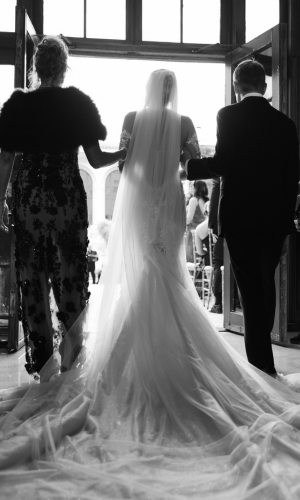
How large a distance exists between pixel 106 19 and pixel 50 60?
271 cm

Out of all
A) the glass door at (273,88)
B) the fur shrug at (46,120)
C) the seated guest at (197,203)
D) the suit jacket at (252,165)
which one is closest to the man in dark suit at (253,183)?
the suit jacket at (252,165)

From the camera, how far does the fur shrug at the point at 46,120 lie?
2629mm

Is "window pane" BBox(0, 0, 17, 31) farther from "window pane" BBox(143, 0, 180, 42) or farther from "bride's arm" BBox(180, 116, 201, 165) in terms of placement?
"bride's arm" BBox(180, 116, 201, 165)

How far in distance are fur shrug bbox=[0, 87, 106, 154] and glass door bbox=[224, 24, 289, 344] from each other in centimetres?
222

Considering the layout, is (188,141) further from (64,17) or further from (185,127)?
(64,17)

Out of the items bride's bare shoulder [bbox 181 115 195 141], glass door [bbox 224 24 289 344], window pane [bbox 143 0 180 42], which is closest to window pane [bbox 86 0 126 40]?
window pane [bbox 143 0 180 42]

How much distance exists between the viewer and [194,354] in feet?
8.23

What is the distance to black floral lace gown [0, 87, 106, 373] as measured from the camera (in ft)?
8.67

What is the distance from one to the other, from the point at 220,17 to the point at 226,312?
2.87m

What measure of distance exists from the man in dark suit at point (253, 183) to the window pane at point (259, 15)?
8.13 feet

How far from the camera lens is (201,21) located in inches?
209

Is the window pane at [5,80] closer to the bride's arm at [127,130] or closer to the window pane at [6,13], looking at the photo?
the window pane at [6,13]

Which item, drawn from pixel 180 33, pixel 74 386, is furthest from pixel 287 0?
pixel 74 386

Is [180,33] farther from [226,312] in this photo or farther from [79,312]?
[79,312]
